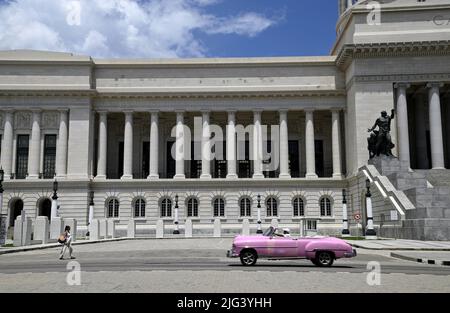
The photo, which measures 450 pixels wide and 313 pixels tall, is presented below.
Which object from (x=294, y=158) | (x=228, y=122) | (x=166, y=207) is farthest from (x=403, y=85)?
(x=166, y=207)

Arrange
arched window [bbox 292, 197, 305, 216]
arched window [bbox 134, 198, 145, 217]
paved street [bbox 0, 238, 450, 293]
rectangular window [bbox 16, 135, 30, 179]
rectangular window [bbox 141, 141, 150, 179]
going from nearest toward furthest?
paved street [bbox 0, 238, 450, 293] < arched window [bbox 292, 197, 305, 216] < arched window [bbox 134, 198, 145, 217] < rectangular window [bbox 16, 135, 30, 179] < rectangular window [bbox 141, 141, 150, 179]

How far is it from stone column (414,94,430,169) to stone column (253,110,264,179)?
691 inches

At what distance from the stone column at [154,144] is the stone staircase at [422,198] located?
24903 mm

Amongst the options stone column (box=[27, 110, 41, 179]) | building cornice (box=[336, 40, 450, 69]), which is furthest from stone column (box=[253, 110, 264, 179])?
stone column (box=[27, 110, 41, 179])

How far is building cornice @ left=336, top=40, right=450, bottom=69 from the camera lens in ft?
173

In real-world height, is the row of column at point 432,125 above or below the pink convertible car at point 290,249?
above

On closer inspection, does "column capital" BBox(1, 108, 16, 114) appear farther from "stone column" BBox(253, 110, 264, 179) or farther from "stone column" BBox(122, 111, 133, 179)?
"stone column" BBox(253, 110, 264, 179)

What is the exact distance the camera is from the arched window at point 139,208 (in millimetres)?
59625

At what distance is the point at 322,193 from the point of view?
59.1 meters

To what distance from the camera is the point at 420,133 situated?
191 ft

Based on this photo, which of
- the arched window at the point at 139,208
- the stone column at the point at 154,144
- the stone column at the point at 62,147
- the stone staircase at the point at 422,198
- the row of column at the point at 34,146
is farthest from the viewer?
the stone column at the point at 154,144

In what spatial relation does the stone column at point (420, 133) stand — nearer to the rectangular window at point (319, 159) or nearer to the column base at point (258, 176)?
the rectangular window at point (319, 159)

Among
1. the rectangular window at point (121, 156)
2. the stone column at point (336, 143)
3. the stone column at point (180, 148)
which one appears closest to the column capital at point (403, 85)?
the stone column at point (336, 143)
